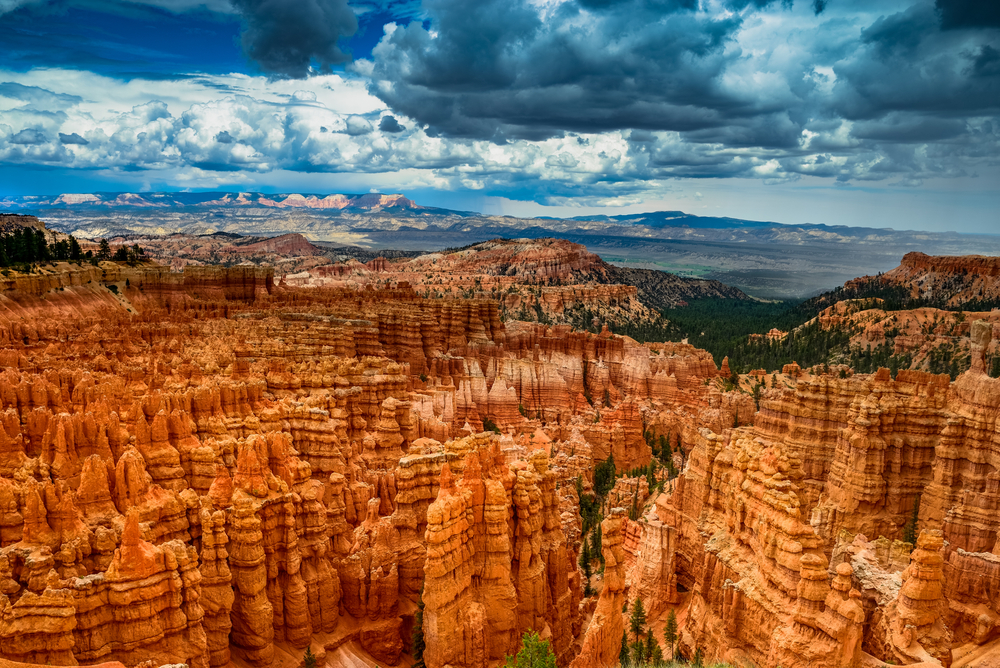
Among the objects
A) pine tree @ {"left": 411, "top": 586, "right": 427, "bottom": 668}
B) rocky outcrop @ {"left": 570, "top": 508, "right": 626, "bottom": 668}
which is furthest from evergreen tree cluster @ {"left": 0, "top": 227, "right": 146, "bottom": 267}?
rocky outcrop @ {"left": 570, "top": 508, "right": 626, "bottom": 668}

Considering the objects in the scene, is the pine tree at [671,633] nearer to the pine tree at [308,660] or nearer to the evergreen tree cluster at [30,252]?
the pine tree at [308,660]

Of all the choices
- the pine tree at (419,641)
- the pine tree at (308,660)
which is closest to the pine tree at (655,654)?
the pine tree at (419,641)

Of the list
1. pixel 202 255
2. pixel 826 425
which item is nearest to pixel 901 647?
pixel 826 425

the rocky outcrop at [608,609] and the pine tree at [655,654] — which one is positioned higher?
the rocky outcrop at [608,609]

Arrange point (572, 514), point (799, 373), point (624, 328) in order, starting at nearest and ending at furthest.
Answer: point (572, 514)
point (799, 373)
point (624, 328)

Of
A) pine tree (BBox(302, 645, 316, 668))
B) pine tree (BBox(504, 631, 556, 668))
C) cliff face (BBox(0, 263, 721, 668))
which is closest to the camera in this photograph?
cliff face (BBox(0, 263, 721, 668))

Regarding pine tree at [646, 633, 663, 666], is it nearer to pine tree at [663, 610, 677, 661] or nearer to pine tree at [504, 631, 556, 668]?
pine tree at [663, 610, 677, 661]

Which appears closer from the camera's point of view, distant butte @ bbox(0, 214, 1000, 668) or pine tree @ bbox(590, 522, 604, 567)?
distant butte @ bbox(0, 214, 1000, 668)

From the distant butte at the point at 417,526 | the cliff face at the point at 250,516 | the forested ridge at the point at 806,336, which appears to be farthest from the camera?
the forested ridge at the point at 806,336

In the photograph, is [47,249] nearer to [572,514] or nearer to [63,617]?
[572,514]

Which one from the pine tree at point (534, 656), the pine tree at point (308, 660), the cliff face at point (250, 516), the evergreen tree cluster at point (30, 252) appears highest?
the evergreen tree cluster at point (30, 252)

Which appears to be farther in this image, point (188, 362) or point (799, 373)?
point (799, 373)
